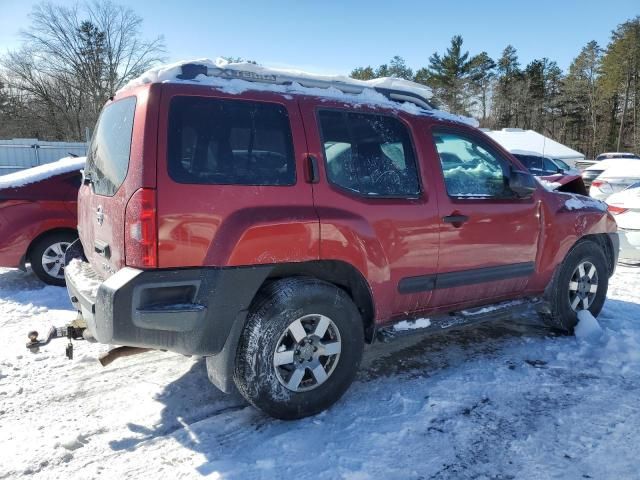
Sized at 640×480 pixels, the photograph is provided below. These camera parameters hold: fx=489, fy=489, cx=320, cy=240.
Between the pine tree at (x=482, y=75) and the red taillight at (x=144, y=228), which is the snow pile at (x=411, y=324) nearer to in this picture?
the red taillight at (x=144, y=228)

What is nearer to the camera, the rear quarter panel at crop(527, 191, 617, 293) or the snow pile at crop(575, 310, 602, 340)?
the rear quarter panel at crop(527, 191, 617, 293)

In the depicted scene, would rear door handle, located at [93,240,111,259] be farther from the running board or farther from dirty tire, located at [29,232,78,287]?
dirty tire, located at [29,232,78,287]

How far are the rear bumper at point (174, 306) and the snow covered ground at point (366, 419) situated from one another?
62cm

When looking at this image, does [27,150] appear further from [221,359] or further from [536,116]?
[536,116]

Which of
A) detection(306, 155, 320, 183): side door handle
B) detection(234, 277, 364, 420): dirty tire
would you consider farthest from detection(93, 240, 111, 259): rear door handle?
detection(306, 155, 320, 183): side door handle

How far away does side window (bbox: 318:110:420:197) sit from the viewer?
3.15 metres

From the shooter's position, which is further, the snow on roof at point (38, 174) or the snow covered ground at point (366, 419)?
the snow on roof at point (38, 174)

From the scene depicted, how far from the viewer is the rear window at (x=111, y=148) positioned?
9.15ft

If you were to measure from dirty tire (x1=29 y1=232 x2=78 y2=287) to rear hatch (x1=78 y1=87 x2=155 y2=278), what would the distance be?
2865 millimetres

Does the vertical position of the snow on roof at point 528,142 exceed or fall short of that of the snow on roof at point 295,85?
it exceeds it

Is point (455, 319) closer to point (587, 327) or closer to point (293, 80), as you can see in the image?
point (587, 327)

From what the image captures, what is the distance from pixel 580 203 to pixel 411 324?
2242 mm

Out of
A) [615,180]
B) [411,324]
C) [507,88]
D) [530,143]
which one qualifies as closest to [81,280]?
[411,324]

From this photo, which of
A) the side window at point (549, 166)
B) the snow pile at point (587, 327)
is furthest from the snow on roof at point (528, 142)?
the snow pile at point (587, 327)
